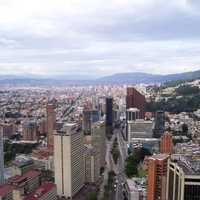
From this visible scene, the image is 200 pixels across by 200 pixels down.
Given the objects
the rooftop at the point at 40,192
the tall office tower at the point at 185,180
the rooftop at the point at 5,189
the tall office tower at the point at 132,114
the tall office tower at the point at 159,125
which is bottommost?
the rooftop at the point at 5,189

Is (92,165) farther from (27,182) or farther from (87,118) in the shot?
(87,118)

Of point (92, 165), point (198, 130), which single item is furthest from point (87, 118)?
point (92, 165)

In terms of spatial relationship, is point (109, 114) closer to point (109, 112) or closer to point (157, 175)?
point (109, 112)

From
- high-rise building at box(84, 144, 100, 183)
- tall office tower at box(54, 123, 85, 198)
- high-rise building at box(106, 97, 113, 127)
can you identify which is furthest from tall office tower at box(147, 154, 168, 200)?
high-rise building at box(106, 97, 113, 127)

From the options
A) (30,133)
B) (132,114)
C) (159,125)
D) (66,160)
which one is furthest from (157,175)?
(132,114)

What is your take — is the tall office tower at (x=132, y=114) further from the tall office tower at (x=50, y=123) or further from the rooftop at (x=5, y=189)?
the rooftop at (x=5, y=189)

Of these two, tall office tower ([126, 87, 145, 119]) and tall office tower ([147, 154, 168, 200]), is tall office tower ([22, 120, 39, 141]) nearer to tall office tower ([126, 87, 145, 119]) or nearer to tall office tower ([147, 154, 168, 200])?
tall office tower ([126, 87, 145, 119])

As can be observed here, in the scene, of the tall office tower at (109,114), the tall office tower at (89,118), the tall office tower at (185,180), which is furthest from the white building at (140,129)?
the tall office tower at (185,180)
